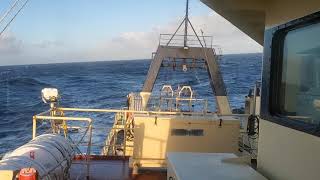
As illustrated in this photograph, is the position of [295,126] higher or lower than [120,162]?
higher

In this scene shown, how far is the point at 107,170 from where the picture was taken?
861 cm

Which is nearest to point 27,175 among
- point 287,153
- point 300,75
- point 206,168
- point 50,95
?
point 206,168

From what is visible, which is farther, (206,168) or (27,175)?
(27,175)

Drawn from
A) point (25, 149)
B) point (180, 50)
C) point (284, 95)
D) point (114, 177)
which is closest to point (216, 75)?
point (180, 50)

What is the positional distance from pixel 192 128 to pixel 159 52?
319 inches

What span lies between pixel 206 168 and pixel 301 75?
1.23 meters

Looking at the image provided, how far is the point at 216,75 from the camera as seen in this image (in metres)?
17.5

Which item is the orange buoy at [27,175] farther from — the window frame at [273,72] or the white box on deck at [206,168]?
the window frame at [273,72]

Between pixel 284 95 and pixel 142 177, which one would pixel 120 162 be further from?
pixel 284 95

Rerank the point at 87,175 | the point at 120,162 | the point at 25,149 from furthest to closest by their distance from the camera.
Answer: the point at 120,162 < the point at 87,175 < the point at 25,149

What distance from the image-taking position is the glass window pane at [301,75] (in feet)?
11.2

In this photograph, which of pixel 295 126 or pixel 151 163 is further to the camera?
pixel 151 163

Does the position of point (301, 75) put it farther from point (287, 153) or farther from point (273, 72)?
point (287, 153)

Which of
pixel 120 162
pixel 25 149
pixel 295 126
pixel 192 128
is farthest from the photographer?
pixel 192 128
